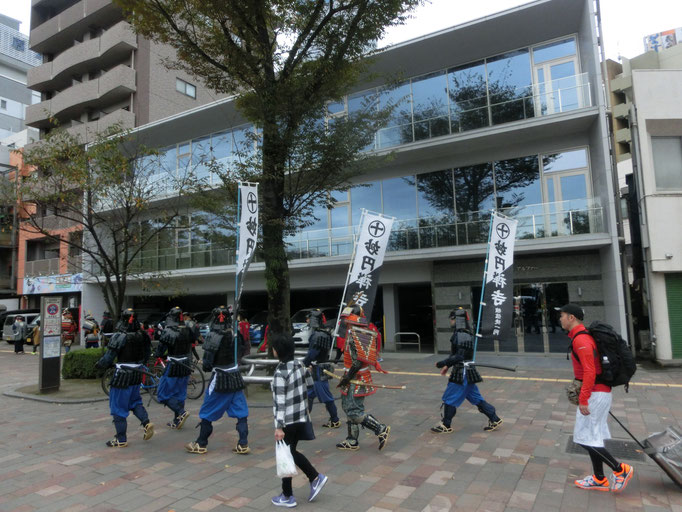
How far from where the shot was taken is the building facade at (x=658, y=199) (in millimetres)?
11781

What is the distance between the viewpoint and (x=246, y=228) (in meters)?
6.75

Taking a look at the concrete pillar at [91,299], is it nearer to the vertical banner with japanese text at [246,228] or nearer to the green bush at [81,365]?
the green bush at [81,365]


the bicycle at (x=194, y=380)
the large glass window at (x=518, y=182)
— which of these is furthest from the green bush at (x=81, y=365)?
the large glass window at (x=518, y=182)

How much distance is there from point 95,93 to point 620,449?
30.1 m

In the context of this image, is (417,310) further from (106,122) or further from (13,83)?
(13,83)

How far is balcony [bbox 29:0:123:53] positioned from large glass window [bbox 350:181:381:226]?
812 inches

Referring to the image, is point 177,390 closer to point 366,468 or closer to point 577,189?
point 366,468

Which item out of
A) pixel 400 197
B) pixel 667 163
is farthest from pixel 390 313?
pixel 667 163

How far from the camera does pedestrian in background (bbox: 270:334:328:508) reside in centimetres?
397

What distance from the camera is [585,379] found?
4047mm

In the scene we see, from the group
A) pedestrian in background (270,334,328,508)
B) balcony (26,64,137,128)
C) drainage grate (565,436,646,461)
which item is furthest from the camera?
balcony (26,64,137,128)

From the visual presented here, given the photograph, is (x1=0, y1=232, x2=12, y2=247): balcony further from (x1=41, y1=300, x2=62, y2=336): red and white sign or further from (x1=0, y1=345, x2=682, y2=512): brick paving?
(x1=0, y1=345, x2=682, y2=512): brick paving

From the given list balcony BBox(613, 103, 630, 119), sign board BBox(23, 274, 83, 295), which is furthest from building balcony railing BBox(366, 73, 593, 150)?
balcony BBox(613, 103, 630, 119)

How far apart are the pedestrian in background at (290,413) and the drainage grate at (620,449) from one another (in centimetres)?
329
